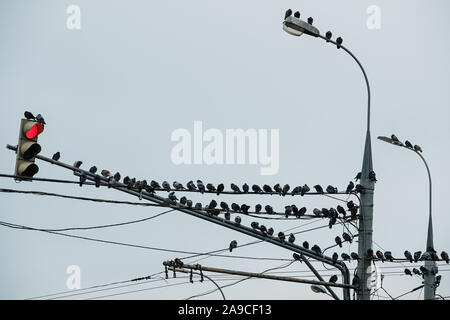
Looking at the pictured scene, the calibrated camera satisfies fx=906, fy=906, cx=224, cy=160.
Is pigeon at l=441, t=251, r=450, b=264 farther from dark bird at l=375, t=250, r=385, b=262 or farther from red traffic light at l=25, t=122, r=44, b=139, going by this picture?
red traffic light at l=25, t=122, r=44, b=139

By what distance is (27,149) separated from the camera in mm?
16609

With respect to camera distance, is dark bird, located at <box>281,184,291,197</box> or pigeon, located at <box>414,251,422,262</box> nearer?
dark bird, located at <box>281,184,291,197</box>

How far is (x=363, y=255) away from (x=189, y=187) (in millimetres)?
4971

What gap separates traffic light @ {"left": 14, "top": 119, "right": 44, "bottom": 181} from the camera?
16.5 meters

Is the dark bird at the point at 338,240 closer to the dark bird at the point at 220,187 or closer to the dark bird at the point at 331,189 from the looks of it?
the dark bird at the point at 331,189

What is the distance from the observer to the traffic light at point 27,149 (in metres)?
16.5

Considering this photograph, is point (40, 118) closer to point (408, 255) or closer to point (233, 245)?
point (233, 245)

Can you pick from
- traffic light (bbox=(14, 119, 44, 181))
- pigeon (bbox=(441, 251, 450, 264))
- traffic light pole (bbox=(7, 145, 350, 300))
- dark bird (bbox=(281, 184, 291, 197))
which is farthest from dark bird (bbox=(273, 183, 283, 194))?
traffic light (bbox=(14, 119, 44, 181))

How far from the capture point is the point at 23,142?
54.7ft

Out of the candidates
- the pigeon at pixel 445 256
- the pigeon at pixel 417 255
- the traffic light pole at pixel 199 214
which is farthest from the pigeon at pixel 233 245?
the pigeon at pixel 445 256

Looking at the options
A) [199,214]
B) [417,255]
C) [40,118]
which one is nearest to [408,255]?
[417,255]
